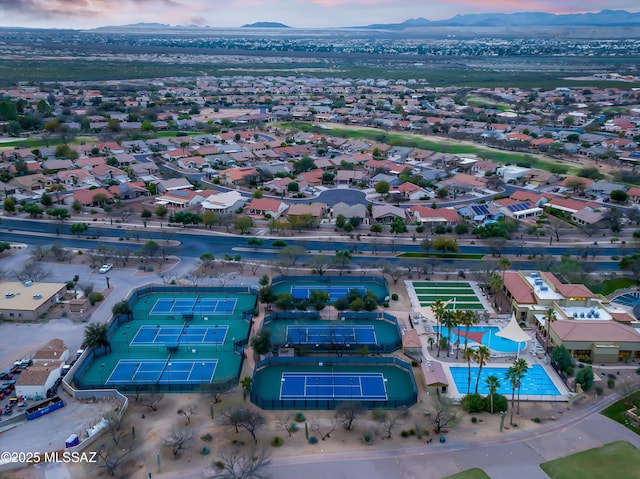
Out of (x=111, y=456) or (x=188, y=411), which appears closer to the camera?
(x=111, y=456)

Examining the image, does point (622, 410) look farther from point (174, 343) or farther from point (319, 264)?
point (174, 343)

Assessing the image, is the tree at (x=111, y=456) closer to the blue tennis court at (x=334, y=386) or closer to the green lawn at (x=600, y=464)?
the blue tennis court at (x=334, y=386)

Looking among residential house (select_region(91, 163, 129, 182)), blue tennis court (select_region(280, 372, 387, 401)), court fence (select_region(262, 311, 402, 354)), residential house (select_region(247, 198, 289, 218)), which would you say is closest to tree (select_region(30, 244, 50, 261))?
residential house (select_region(247, 198, 289, 218))

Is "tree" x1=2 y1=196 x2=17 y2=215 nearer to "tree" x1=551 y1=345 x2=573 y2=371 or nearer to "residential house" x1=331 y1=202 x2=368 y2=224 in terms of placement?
"residential house" x1=331 y1=202 x2=368 y2=224

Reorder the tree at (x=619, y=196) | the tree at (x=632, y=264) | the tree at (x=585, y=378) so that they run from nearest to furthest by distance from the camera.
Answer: the tree at (x=585, y=378)
the tree at (x=632, y=264)
the tree at (x=619, y=196)

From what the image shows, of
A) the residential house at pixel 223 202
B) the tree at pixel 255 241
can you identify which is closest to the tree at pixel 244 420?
the tree at pixel 255 241

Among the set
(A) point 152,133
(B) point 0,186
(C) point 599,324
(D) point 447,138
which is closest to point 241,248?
(C) point 599,324

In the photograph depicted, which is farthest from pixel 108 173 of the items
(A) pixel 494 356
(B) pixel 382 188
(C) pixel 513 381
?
(C) pixel 513 381
